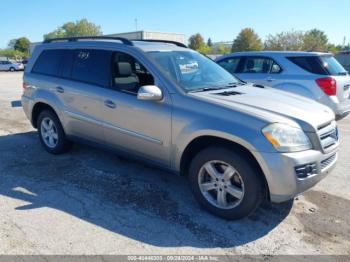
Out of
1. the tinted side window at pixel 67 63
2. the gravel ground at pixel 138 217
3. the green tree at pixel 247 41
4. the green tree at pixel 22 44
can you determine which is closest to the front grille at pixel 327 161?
the gravel ground at pixel 138 217

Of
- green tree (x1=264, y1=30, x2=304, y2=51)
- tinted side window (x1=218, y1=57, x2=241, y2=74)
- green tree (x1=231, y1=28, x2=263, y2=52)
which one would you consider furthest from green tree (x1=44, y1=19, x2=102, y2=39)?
tinted side window (x1=218, y1=57, x2=241, y2=74)

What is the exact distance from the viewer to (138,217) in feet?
11.5

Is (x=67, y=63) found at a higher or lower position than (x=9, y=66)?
higher

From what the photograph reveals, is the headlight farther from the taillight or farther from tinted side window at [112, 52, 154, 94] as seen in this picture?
the taillight

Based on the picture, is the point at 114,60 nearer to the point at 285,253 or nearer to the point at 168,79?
the point at 168,79

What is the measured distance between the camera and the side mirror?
3.64m

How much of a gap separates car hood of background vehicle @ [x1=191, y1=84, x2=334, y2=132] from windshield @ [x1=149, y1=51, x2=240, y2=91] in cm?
25

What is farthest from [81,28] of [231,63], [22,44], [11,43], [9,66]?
[231,63]

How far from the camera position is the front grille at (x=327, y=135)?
3335mm

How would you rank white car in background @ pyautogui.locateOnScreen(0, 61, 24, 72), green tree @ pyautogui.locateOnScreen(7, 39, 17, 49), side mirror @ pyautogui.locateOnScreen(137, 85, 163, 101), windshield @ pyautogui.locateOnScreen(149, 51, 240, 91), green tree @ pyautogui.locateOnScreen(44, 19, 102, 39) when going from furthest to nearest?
green tree @ pyautogui.locateOnScreen(7, 39, 17, 49) < green tree @ pyautogui.locateOnScreen(44, 19, 102, 39) < white car in background @ pyautogui.locateOnScreen(0, 61, 24, 72) < windshield @ pyautogui.locateOnScreen(149, 51, 240, 91) < side mirror @ pyautogui.locateOnScreen(137, 85, 163, 101)

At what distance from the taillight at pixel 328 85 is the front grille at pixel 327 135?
313cm

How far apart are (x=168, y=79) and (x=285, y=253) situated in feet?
7.05

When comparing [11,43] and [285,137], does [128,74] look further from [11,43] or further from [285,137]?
[11,43]

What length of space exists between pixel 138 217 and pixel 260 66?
5.15 meters
